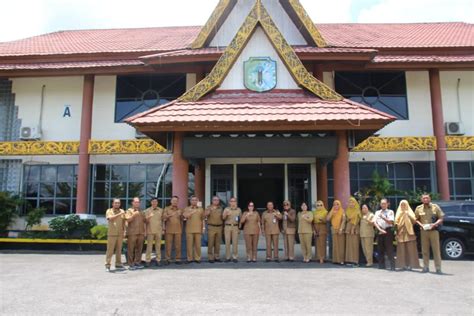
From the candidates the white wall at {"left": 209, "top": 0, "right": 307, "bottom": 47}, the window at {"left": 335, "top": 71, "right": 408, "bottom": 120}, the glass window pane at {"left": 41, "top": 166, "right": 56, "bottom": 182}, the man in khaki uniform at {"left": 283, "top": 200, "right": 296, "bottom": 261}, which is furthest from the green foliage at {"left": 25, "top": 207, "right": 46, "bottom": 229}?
the window at {"left": 335, "top": 71, "right": 408, "bottom": 120}

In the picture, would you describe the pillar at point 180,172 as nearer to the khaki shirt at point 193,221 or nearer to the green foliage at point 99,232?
the khaki shirt at point 193,221

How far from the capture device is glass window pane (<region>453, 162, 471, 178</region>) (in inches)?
612

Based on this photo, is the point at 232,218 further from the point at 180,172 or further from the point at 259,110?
the point at 259,110

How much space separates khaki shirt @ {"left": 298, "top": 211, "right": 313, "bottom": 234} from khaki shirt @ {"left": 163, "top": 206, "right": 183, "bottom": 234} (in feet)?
9.64

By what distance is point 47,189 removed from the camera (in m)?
16.3

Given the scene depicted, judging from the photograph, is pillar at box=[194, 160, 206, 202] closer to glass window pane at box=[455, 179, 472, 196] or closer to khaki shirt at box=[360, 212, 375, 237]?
khaki shirt at box=[360, 212, 375, 237]

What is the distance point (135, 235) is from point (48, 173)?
28.9 feet

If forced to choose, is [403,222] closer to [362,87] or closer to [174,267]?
[174,267]

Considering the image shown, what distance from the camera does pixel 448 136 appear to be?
1524 centimetres

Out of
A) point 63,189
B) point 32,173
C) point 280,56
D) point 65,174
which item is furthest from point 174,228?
point 32,173

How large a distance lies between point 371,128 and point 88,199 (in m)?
11.0

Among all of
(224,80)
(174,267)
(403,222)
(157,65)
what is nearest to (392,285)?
(403,222)

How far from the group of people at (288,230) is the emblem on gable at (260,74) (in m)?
3.13

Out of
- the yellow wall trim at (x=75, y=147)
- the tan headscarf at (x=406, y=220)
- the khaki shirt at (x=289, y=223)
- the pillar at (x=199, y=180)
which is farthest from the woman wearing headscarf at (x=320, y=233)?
the yellow wall trim at (x=75, y=147)
